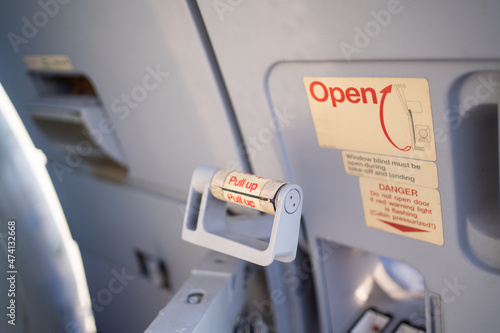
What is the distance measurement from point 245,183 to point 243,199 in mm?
38

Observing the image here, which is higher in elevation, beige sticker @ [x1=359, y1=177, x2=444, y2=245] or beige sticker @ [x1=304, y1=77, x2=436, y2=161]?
beige sticker @ [x1=304, y1=77, x2=436, y2=161]

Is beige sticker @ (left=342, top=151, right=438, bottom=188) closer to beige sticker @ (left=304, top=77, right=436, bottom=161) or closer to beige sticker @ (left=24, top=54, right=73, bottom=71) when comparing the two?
beige sticker @ (left=304, top=77, right=436, bottom=161)

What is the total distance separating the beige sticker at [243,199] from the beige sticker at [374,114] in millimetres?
230

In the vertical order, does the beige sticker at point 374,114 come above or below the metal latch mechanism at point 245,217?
above

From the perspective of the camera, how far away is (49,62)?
187 cm

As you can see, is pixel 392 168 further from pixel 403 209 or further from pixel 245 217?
pixel 245 217

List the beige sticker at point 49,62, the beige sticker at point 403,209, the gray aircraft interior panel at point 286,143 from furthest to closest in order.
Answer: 1. the beige sticker at point 49,62
2. the beige sticker at point 403,209
3. the gray aircraft interior panel at point 286,143

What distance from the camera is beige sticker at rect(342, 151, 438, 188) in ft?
3.42

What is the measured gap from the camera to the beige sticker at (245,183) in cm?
113

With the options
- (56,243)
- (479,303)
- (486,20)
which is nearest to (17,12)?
(56,243)

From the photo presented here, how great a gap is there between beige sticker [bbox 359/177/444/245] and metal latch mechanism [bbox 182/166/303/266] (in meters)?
0.19

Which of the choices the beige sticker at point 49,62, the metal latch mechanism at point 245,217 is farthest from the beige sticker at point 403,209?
the beige sticker at point 49,62

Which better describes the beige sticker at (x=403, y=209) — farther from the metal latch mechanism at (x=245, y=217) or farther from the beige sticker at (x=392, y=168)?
the metal latch mechanism at (x=245, y=217)

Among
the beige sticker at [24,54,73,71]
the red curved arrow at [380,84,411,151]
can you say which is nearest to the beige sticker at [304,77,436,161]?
the red curved arrow at [380,84,411,151]
